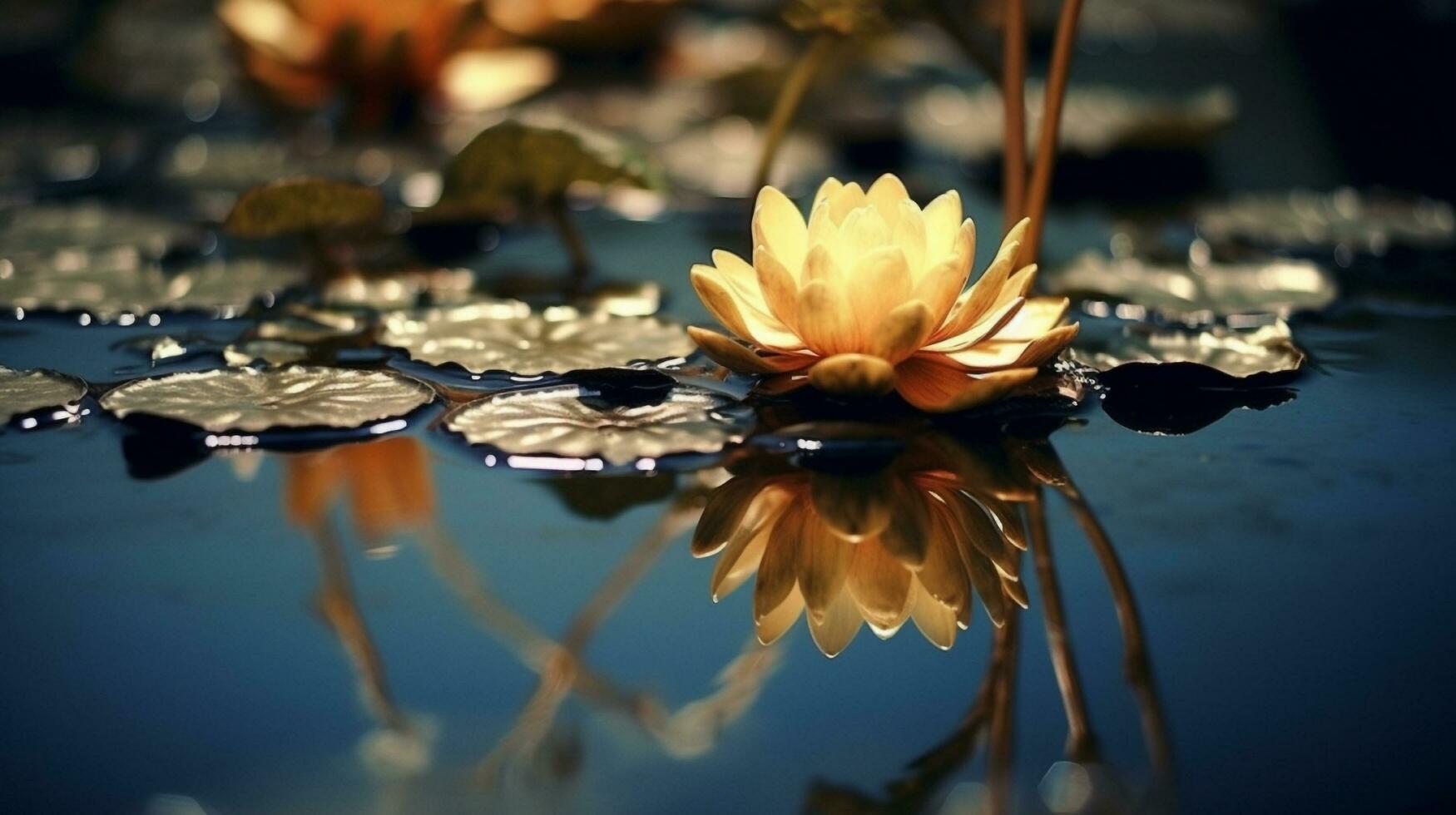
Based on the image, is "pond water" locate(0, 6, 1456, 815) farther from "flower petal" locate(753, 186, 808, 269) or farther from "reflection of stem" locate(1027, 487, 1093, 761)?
"flower petal" locate(753, 186, 808, 269)

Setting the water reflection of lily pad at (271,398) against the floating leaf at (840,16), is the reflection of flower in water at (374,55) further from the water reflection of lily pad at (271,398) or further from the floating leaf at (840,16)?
the water reflection of lily pad at (271,398)

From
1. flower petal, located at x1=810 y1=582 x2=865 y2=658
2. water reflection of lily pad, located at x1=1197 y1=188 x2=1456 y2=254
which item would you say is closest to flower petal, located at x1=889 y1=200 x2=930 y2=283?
flower petal, located at x1=810 y1=582 x2=865 y2=658

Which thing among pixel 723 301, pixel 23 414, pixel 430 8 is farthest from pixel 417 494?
pixel 430 8

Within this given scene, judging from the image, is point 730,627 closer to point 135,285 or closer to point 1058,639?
point 1058,639

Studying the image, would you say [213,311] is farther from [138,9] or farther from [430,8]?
[138,9]

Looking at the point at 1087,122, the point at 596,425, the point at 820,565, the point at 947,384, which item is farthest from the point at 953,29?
the point at 1087,122

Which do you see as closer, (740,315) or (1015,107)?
(740,315)
